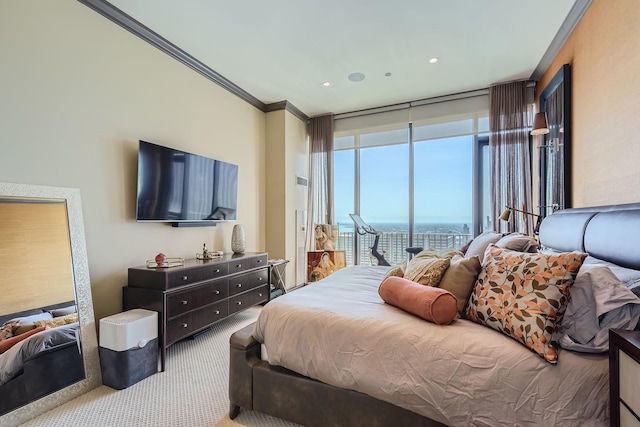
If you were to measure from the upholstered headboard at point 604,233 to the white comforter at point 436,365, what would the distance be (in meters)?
0.57

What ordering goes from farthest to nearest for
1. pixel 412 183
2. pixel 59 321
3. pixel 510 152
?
pixel 412 183, pixel 510 152, pixel 59 321

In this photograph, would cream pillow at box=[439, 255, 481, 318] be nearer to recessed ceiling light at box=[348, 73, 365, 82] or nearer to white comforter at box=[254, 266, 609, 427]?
white comforter at box=[254, 266, 609, 427]

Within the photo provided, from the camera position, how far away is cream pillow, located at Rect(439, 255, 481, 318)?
60.9 inches

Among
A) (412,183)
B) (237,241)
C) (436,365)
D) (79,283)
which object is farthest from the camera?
(412,183)

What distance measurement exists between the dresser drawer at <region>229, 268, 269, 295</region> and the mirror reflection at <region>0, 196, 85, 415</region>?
51.8 inches

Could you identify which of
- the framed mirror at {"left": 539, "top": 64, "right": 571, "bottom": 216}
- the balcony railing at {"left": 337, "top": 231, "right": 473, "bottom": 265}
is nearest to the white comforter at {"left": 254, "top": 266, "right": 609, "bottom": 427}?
the framed mirror at {"left": 539, "top": 64, "right": 571, "bottom": 216}

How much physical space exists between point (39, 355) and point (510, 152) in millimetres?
5165

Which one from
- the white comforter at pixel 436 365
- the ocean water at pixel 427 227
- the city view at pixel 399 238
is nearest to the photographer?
the white comforter at pixel 436 365

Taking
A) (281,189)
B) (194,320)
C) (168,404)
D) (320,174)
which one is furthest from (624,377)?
(320,174)

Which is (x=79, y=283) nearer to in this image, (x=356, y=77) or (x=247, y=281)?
(x=247, y=281)

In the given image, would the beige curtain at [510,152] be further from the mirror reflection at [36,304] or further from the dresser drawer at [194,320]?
the mirror reflection at [36,304]

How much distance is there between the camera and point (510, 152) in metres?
3.98

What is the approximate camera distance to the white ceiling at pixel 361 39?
8.34 ft

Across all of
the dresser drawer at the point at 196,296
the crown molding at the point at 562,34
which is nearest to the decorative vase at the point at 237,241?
the dresser drawer at the point at 196,296
